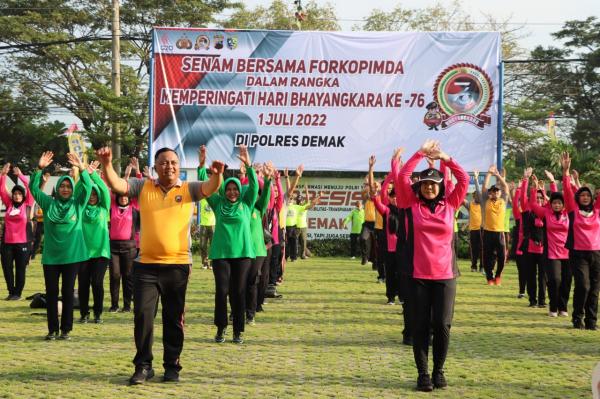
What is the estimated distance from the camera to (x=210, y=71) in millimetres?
27078

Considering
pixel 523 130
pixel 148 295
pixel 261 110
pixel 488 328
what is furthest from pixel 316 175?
pixel 148 295

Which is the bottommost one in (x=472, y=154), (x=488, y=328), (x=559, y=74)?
(x=488, y=328)

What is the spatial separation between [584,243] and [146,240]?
257 inches

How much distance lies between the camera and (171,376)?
8609 millimetres

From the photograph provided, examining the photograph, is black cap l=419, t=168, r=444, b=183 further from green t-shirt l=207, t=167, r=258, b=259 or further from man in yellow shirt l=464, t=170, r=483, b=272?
man in yellow shirt l=464, t=170, r=483, b=272

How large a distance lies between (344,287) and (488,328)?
6647 mm

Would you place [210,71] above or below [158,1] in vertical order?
below

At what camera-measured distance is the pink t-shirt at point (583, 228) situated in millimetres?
12648

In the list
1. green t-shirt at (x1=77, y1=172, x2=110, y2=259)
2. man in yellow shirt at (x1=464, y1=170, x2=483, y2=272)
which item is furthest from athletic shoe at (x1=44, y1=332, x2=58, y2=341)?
man in yellow shirt at (x1=464, y1=170, x2=483, y2=272)

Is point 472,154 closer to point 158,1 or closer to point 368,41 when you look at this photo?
point 368,41

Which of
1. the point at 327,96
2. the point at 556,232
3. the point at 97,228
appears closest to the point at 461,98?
the point at 327,96

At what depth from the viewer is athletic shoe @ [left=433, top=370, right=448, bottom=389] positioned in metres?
8.51

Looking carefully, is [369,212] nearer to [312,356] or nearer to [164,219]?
[312,356]

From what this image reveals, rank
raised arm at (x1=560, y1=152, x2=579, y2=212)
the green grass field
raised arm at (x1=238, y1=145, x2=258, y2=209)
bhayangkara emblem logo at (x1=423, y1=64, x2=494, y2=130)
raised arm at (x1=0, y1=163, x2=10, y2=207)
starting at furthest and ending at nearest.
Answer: bhayangkara emblem logo at (x1=423, y1=64, x2=494, y2=130) → raised arm at (x1=0, y1=163, x2=10, y2=207) → raised arm at (x1=560, y1=152, x2=579, y2=212) → raised arm at (x1=238, y1=145, x2=258, y2=209) → the green grass field
